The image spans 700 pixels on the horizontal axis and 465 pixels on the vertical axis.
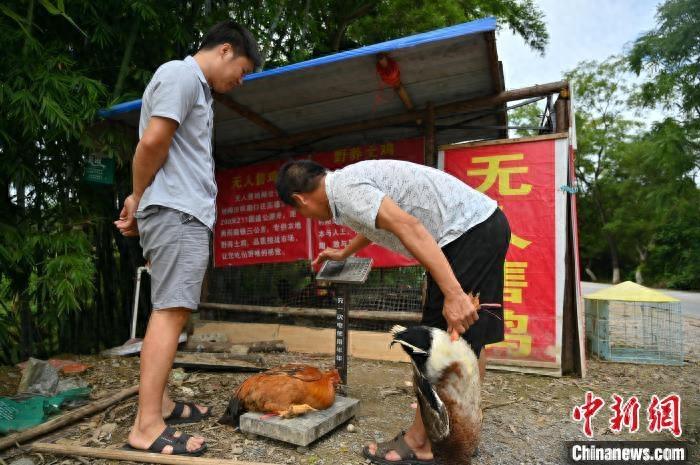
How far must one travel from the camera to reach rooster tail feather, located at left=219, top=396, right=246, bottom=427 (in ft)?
9.50

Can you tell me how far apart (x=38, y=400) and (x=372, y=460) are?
236 cm

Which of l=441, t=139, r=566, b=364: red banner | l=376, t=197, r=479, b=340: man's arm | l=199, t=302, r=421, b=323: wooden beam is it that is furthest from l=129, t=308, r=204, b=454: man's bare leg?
l=441, t=139, r=566, b=364: red banner

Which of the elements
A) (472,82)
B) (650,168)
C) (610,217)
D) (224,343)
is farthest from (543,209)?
(610,217)

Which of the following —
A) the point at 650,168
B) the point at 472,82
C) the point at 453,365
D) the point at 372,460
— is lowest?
the point at 372,460

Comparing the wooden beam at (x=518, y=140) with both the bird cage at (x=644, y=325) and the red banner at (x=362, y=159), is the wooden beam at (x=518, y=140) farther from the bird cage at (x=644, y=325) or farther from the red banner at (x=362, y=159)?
the bird cage at (x=644, y=325)

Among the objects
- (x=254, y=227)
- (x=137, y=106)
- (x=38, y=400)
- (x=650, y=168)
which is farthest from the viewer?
(x=650, y=168)

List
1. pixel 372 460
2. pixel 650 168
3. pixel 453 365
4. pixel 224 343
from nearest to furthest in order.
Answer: pixel 453 365 < pixel 372 460 < pixel 224 343 < pixel 650 168

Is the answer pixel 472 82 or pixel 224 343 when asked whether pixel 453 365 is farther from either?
pixel 224 343

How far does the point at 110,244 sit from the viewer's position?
18.8 feet

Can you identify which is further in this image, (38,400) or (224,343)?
(224,343)

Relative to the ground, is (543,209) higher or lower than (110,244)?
higher

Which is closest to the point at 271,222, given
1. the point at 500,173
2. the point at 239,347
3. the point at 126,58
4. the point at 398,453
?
the point at 239,347

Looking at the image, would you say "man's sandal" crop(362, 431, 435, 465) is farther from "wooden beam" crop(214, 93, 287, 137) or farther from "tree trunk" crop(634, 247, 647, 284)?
"tree trunk" crop(634, 247, 647, 284)

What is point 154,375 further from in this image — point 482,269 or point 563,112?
point 563,112
